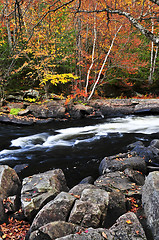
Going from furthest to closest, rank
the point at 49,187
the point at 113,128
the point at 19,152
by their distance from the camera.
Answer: the point at 113,128
the point at 19,152
the point at 49,187

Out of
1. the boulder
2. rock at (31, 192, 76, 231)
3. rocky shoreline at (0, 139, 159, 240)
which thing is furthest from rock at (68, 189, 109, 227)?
the boulder

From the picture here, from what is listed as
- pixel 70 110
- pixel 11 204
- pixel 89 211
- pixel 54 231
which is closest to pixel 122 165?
pixel 89 211

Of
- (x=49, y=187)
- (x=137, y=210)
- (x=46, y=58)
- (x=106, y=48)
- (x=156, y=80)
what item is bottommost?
(x=137, y=210)

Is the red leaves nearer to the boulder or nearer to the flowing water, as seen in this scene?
the boulder

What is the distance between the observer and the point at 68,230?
2.85 meters

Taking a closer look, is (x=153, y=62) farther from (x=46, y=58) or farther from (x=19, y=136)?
(x=19, y=136)

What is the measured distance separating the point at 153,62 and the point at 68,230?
21236 millimetres

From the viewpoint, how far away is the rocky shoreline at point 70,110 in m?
12.4

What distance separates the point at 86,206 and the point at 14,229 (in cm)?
152

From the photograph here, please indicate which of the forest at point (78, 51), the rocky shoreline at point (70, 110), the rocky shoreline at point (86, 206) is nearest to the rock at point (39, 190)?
the rocky shoreline at point (86, 206)

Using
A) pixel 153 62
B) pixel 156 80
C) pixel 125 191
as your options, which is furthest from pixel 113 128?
pixel 153 62

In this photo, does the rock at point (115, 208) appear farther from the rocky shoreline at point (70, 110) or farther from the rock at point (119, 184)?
the rocky shoreline at point (70, 110)

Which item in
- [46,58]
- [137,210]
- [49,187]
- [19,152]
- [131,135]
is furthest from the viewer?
[46,58]

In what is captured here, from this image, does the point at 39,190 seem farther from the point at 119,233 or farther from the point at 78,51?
the point at 78,51
